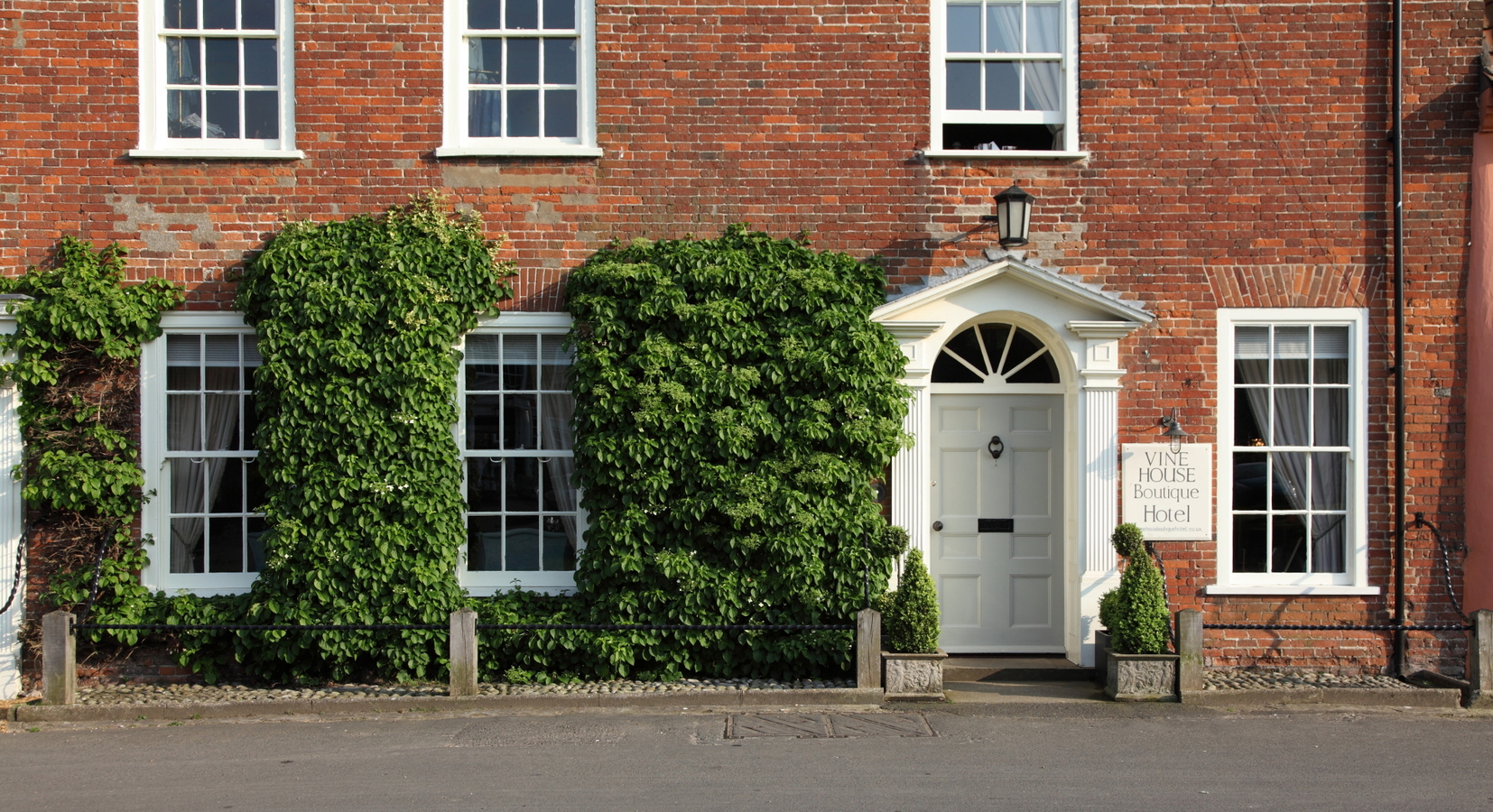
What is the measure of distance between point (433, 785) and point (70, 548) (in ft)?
13.8

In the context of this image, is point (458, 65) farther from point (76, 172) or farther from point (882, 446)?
point (882, 446)

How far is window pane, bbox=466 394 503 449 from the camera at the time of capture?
8.77 m

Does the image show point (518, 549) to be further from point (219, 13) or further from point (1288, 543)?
point (1288, 543)

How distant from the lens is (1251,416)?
28.9 ft

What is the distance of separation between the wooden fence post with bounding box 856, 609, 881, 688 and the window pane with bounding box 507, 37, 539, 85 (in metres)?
4.91

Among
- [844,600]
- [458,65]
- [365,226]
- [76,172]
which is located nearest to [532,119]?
[458,65]

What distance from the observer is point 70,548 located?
27.5 ft

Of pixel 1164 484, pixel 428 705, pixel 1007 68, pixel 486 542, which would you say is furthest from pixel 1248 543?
pixel 428 705

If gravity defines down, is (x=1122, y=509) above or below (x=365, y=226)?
below

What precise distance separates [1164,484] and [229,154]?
762cm

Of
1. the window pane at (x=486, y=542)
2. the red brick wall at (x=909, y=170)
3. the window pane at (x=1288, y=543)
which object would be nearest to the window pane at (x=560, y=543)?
the window pane at (x=486, y=542)

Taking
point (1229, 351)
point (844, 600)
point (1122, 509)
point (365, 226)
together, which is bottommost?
point (844, 600)

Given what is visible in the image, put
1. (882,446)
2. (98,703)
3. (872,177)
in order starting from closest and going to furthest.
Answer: (98,703) → (882,446) → (872,177)

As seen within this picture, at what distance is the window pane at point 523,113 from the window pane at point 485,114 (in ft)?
0.26
